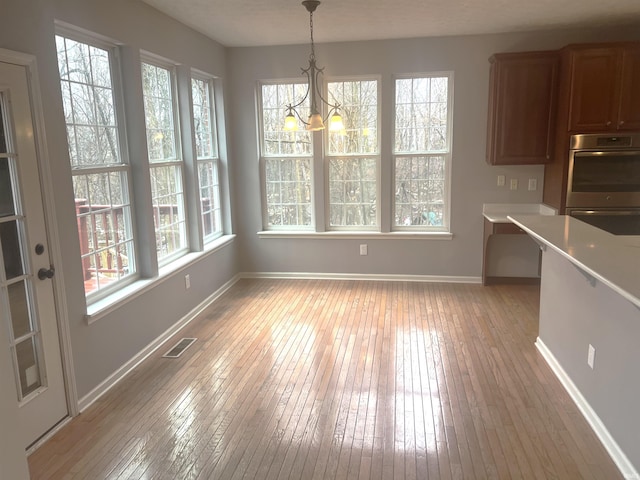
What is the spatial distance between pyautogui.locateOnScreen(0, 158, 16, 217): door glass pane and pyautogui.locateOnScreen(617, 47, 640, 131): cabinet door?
4801 millimetres

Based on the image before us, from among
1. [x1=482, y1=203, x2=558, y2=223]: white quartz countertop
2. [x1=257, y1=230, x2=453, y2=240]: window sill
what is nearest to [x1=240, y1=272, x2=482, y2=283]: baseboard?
[x1=257, y1=230, x2=453, y2=240]: window sill

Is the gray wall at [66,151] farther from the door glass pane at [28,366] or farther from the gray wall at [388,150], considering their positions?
the gray wall at [388,150]

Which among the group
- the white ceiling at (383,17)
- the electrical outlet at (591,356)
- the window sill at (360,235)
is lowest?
the electrical outlet at (591,356)

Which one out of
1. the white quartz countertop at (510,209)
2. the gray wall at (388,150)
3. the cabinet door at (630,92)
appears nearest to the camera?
the cabinet door at (630,92)

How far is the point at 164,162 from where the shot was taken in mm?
4141

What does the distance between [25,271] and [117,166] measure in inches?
45.3

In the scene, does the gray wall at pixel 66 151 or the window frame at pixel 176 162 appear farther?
the window frame at pixel 176 162

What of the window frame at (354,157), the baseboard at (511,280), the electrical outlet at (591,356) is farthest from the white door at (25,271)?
the baseboard at (511,280)

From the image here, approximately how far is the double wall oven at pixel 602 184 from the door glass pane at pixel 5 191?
4.45 metres

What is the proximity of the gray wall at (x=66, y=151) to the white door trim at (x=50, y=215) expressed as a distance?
0.04m

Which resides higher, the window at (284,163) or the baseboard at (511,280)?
the window at (284,163)

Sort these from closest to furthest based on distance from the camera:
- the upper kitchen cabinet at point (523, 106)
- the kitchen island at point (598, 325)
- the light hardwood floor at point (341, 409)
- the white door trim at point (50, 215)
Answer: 1. the kitchen island at point (598, 325)
2. the light hardwood floor at point (341, 409)
3. the white door trim at point (50, 215)
4. the upper kitchen cabinet at point (523, 106)

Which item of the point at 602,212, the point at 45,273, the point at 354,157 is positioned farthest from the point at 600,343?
the point at 354,157

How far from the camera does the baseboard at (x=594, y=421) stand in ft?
7.30
